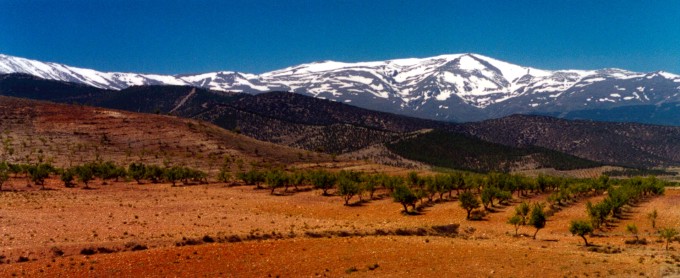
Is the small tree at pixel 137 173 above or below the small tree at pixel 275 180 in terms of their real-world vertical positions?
below

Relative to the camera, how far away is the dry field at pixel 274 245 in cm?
4084

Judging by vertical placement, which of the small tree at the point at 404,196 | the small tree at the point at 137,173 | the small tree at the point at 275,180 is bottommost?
the small tree at the point at 137,173

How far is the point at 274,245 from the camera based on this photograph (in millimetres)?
49500

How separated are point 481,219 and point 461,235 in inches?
836

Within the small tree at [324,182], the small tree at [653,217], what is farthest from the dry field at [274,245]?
the small tree at [324,182]

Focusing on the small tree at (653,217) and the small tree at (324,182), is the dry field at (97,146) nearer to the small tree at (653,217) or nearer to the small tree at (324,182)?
the small tree at (324,182)

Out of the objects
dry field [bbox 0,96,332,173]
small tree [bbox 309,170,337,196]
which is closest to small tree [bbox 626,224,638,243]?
small tree [bbox 309,170,337,196]

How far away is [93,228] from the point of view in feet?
186

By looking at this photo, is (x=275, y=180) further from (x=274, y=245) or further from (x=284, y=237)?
(x=274, y=245)

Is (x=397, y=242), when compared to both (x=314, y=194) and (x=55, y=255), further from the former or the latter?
(x=314, y=194)

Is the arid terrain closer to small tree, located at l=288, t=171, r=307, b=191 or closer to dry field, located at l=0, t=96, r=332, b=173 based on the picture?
small tree, located at l=288, t=171, r=307, b=191

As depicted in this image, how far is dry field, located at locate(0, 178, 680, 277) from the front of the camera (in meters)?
40.8

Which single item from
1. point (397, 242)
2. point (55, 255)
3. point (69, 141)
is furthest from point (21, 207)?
point (69, 141)

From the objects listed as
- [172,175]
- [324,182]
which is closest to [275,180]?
[324,182]
